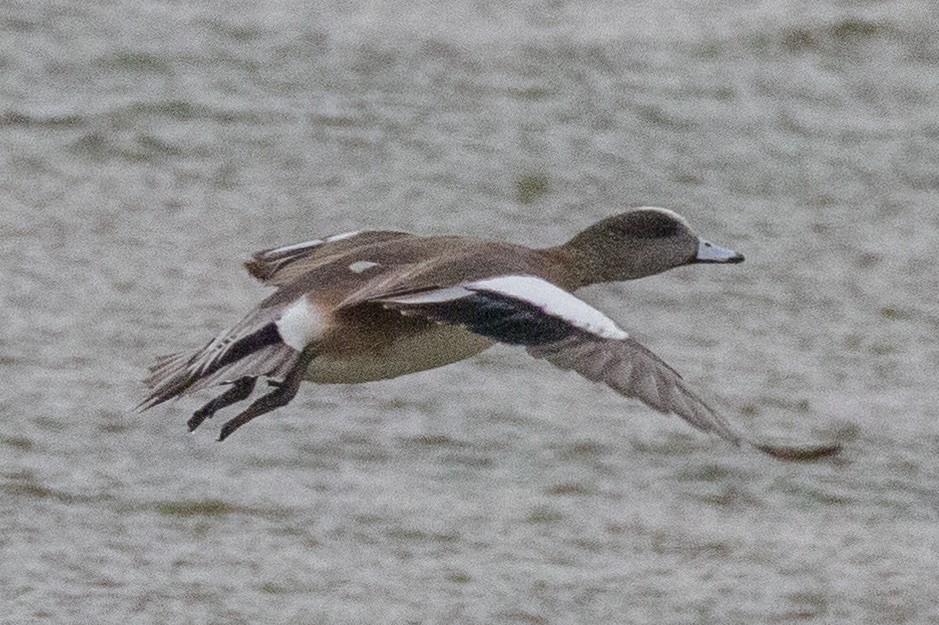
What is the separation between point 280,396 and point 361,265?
45cm

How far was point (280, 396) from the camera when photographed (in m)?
4.80

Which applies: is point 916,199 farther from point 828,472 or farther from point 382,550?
point 382,550

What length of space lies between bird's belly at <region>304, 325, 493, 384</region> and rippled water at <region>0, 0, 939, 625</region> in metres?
0.78

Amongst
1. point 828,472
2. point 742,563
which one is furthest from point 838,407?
point 742,563

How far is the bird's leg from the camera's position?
15.8 ft

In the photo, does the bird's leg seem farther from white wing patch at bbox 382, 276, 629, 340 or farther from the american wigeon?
white wing patch at bbox 382, 276, 629, 340

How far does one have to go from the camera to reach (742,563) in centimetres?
580

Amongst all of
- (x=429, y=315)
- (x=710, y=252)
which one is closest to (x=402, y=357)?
(x=429, y=315)

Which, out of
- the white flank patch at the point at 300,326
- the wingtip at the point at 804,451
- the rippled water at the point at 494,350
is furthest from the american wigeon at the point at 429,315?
the rippled water at the point at 494,350

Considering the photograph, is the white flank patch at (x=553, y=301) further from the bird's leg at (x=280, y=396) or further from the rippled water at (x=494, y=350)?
the rippled water at (x=494, y=350)

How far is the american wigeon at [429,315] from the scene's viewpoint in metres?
4.38

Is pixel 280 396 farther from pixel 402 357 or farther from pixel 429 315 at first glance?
pixel 429 315

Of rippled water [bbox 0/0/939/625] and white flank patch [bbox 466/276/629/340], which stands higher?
white flank patch [bbox 466/276/629/340]

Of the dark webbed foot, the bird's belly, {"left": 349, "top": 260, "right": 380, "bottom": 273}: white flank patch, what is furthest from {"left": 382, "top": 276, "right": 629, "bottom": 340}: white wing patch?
the dark webbed foot
